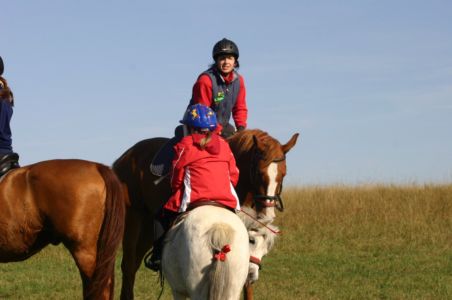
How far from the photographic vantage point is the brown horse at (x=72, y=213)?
6.77 metres

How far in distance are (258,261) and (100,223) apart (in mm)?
1615

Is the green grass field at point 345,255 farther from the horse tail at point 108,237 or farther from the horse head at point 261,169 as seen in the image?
the horse tail at point 108,237

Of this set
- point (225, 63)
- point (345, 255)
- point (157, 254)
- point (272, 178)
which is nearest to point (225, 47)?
point (225, 63)

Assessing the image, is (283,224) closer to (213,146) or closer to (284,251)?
(284,251)

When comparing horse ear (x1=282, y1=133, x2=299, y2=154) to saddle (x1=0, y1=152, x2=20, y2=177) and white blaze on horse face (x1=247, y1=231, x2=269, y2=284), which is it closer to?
white blaze on horse face (x1=247, y1=231, x2=269, y2=284)

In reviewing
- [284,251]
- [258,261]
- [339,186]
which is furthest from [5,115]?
[339,186]

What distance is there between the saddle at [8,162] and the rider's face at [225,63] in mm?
2456

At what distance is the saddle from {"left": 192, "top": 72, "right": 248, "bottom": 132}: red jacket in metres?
2.13

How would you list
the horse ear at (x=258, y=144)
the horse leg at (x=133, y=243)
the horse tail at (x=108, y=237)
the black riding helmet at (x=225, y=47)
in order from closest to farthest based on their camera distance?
the horse tail at (x=108, y=237)
the horse ear at (x=258, y=144)
the black riding helmet at (x=225, y=47)
the horse leg at (x=133, y=243)

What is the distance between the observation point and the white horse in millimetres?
5398

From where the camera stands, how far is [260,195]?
24.1 ft

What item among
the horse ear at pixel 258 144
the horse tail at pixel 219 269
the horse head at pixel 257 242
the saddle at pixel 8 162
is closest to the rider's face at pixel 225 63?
the horse ear at pixel 258 144

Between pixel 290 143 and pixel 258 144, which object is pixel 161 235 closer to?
pixel 258 144

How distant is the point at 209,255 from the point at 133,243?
378 cm
